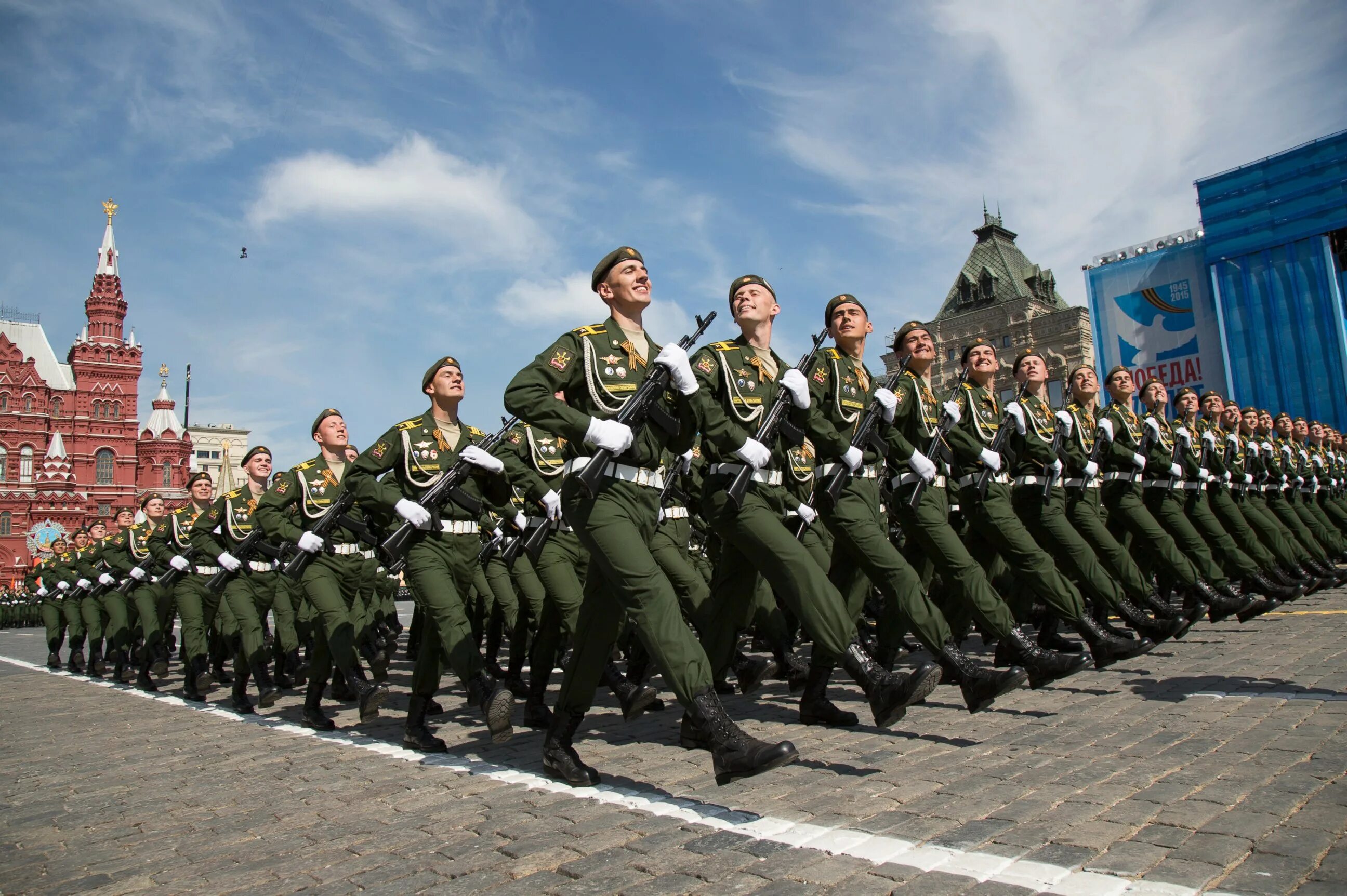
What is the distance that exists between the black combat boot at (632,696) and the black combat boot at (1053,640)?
3371 mm

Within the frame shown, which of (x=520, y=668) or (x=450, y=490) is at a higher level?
(x=450, y=490)

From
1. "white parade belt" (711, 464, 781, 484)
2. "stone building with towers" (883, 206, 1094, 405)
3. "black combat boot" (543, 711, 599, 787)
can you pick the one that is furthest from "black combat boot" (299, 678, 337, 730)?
"stone building with towers" (883, 206, 1094, 405)

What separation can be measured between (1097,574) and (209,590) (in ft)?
26.7

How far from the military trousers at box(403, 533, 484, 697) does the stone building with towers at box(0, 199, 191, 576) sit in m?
77.4

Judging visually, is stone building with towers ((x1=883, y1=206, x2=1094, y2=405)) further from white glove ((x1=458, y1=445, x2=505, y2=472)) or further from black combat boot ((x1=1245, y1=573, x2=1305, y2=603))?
white glove ((x1=458, y1=445, x2=505, y2=472))

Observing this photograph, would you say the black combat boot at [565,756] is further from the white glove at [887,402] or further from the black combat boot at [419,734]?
the white glove at [887,402]

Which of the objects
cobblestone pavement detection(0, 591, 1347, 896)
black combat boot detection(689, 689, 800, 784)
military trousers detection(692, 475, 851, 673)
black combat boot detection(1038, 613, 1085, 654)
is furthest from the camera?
black combat boot detection(1038, 613, 1085, 654)

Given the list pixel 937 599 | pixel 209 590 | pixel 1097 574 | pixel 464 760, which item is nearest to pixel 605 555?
pixel 464 760

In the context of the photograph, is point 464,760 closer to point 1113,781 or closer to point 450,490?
point 450,490

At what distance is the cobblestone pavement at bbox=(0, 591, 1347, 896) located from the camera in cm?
280

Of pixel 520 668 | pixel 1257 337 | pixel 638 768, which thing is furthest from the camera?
pixel 1257 337

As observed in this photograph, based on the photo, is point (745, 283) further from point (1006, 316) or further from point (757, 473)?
point (1006, 316)

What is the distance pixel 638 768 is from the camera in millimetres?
4492

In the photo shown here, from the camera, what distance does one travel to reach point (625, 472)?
13.6ft
